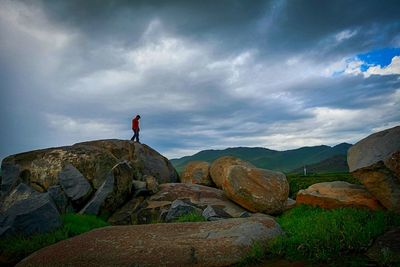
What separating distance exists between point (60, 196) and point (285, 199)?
11331mm

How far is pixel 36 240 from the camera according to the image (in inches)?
491

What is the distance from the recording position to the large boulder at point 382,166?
12797mm

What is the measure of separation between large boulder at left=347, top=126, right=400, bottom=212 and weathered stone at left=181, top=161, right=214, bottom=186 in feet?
41.0

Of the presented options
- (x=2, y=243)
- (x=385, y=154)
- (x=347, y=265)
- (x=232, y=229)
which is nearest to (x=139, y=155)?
(x=2, y=243)

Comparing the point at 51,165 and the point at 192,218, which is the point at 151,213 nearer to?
A: the point at 192,218

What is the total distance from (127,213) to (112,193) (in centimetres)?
133

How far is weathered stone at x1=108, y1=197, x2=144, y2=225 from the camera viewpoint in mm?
17781

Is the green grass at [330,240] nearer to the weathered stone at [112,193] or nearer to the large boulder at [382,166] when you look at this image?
the large boulder at [382,166]

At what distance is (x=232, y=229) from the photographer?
37.7ft

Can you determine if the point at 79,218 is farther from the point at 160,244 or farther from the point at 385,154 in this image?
the point at 385,154

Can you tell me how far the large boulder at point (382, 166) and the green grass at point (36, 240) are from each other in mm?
11452

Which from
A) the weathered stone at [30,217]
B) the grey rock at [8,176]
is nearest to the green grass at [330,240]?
the weathered stone at [30,217]

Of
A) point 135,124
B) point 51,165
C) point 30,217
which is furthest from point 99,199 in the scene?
point 135,124

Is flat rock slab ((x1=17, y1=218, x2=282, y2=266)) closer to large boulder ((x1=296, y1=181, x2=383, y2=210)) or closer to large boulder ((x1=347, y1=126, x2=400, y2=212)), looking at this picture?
large boulder ((x1=347, y1=126, x2=400, y2=212))
